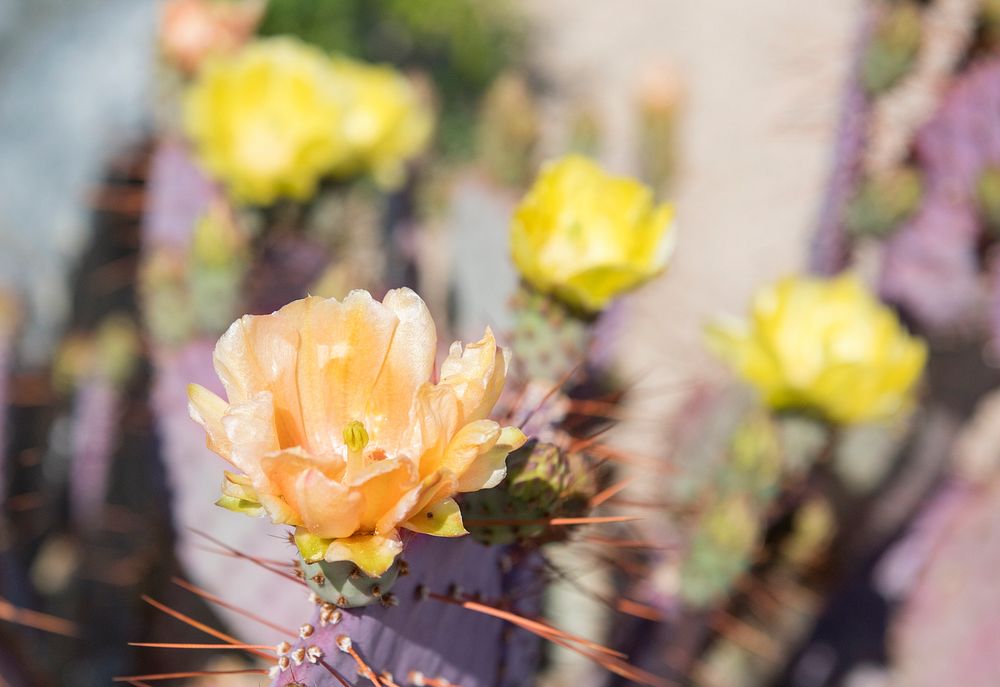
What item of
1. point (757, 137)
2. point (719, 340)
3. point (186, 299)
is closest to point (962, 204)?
point (719, 340)

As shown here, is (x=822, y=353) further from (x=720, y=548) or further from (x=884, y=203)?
(x=884, y=203)

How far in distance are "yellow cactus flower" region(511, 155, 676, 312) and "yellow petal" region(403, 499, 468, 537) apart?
313mm

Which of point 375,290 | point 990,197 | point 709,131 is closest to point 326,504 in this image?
point 375,290

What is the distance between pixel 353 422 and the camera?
484 mm

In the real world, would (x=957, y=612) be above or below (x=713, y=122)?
below

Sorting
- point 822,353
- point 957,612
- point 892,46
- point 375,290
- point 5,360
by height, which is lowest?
point 957,612

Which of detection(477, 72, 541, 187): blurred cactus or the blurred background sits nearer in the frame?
the blurred background

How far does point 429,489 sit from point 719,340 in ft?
2.06

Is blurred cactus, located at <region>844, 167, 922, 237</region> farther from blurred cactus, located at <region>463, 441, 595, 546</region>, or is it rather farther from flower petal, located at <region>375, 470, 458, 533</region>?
flower petal, located at <region>375, 470, 458, 533</region>

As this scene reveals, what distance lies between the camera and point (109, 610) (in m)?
1.61

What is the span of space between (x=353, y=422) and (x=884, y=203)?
0.94 metres

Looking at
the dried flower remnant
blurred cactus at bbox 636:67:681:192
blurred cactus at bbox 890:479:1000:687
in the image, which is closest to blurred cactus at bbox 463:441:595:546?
blurred cactus at bbox 890:479:1000:687

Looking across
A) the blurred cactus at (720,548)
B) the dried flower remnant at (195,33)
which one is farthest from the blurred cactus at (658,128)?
the blurred cactus at (720,548)

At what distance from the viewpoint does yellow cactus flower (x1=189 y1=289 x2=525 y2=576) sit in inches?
18.2
